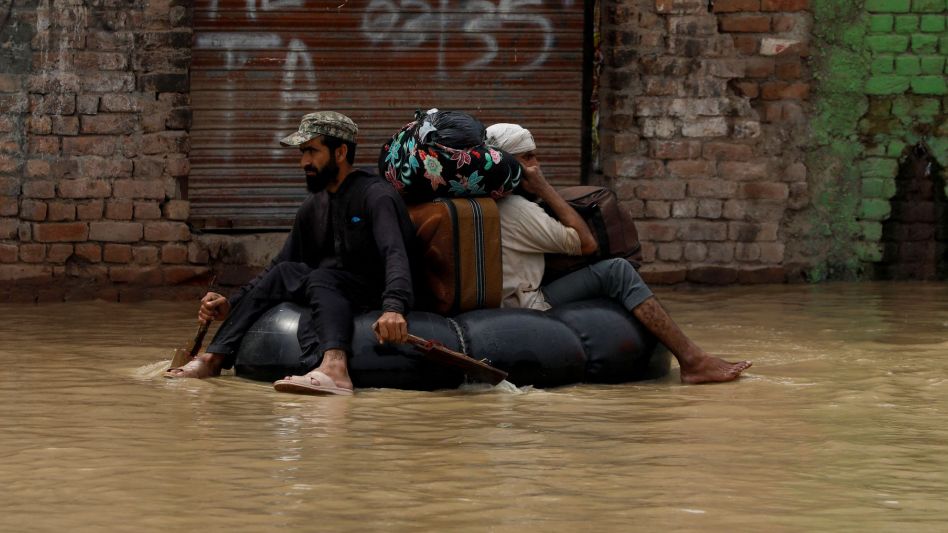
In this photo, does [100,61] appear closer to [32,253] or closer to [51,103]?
[51,103]

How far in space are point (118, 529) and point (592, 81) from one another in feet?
24.7

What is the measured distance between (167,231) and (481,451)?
19.6ft

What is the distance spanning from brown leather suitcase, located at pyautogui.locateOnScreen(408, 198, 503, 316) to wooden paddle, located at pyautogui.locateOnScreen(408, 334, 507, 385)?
0.36 m

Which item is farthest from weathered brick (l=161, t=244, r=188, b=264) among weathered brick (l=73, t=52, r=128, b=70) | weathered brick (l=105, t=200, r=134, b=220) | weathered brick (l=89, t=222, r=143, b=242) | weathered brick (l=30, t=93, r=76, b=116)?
weathered brick (l=73, t=52, r=128, b=70)

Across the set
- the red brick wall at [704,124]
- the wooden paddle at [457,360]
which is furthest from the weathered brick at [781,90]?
the wooden paddle at [457,360]

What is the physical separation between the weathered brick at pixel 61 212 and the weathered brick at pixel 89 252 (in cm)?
20

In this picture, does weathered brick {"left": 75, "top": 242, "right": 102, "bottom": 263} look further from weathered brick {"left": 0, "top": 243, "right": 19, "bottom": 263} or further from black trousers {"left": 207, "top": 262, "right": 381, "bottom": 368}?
black trousers {"left": 207, "top": 262, "right": 381, "bottom": 368}

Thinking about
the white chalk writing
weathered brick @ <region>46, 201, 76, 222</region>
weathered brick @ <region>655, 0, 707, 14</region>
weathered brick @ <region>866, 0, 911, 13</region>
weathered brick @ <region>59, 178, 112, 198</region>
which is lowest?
weathered brick @ <region>46, 201, 76, 222</region>

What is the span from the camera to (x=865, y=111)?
11.3 m

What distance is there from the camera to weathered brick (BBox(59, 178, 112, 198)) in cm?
1041

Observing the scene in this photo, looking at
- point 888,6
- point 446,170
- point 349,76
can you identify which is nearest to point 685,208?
point 888,6

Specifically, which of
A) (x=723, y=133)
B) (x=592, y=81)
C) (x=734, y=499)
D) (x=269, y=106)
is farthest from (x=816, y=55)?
(x=734, y=499)

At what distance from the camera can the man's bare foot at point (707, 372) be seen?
266 inches

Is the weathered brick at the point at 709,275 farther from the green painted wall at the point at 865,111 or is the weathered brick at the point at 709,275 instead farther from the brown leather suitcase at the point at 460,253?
the brown leather suitcase at the point at 460,253
